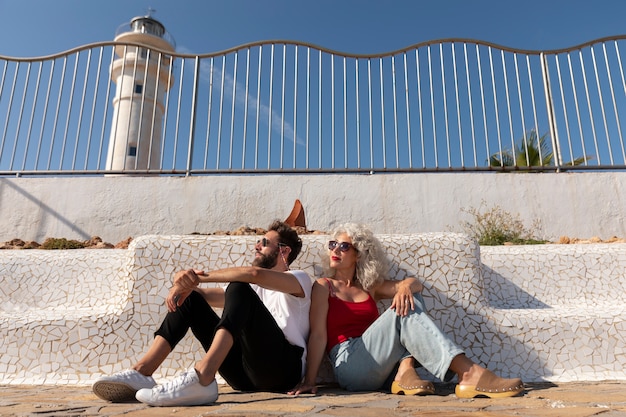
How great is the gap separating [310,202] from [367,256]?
2.35 meters

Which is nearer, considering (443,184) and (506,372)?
(506,372)

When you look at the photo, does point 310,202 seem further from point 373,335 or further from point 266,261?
point 373,335

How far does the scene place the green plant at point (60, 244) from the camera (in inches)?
180

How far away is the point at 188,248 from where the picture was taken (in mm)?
3193

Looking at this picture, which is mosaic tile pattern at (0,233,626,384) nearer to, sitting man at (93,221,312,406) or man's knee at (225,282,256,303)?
sitting man at (93,221,312,406)

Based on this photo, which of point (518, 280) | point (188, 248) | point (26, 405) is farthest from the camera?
point (518, 280)

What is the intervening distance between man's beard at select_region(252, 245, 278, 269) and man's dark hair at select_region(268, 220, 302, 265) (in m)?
0.12

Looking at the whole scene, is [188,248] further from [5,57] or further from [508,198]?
[5,57]

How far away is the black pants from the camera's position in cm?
218

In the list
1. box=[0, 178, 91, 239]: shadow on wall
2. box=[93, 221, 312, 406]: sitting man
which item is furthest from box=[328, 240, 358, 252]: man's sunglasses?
box=[0, 178, 91, 239]: shadow on wall

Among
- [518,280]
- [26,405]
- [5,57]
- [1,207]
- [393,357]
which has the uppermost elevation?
[5,57]

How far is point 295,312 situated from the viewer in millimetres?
2541

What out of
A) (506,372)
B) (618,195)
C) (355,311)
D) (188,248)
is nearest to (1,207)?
(188,248)

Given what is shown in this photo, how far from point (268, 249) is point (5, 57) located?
5.27 m
